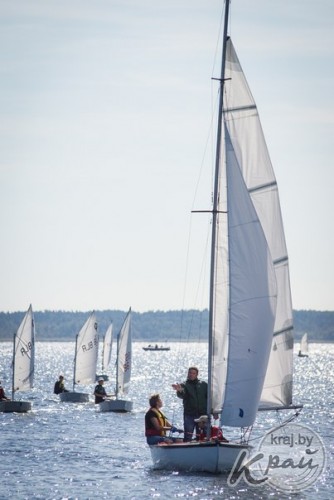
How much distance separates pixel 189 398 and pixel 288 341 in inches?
117

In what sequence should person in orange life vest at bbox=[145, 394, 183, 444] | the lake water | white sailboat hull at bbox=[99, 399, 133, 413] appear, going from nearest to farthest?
the lake water < person in orange life vest at bbox=[145, 394, 183, 444] < white sailboat hull at bbox=[99, 399, 133, 413]

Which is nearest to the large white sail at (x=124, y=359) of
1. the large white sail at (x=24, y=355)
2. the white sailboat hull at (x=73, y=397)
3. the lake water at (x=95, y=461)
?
the lake water at (x=95, y=461)

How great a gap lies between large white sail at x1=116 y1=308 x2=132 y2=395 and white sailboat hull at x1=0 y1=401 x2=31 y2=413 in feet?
24.7

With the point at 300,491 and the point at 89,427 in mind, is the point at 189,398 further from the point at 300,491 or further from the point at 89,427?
the point at 89,427

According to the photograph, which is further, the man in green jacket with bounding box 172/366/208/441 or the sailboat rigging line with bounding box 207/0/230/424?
the man in green jacket with bounding box 172/366/208/441

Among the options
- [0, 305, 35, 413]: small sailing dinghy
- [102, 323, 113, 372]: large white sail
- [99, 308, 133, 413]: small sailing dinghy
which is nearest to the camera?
[0, 305, 35, 413]: small sailing dinghy

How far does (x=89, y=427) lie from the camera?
4656 centimetres

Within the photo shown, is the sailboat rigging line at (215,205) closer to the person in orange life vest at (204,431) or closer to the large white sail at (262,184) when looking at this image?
the large white sail at (262,184)

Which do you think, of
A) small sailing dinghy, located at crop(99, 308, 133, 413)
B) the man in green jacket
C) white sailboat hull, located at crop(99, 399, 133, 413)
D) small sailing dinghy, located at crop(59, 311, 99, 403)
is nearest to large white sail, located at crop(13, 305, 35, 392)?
small sailing dinghy, located at crop(99, 308, 133, 413)

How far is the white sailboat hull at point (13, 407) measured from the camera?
170 ft

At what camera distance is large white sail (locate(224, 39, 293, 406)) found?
2930cm

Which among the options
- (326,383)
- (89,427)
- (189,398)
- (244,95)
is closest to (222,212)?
(244,95)

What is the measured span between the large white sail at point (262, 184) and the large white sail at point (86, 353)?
3761cm

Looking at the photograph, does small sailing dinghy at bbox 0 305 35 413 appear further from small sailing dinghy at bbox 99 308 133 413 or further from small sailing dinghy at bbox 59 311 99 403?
small sailing dinghy at bbox 59 311 99 403
